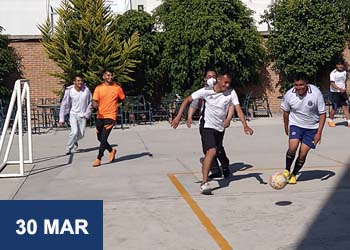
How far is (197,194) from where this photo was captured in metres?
8.64

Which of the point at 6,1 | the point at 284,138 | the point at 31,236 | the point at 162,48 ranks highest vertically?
the point at 6,1

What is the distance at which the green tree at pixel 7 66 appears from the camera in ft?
63.9

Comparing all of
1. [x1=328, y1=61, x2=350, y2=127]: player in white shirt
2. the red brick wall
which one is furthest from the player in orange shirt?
the red brick wall

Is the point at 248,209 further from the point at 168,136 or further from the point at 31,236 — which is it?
the point at 168,136

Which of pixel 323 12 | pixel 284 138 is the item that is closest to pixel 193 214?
pixel 284 138

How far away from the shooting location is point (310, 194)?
8.45 metres

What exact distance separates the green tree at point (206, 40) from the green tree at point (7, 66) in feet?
15.8

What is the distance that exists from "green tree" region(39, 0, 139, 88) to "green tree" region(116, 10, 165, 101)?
1011 millimetres

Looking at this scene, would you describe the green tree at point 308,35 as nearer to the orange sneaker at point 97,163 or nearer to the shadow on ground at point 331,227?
the orange sneaker at point 97,163

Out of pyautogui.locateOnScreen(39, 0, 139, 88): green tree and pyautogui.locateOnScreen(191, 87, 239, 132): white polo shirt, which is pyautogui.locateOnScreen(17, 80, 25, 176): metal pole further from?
pyautogui.locateOnScreen(39, 0, 139, 88): green tree

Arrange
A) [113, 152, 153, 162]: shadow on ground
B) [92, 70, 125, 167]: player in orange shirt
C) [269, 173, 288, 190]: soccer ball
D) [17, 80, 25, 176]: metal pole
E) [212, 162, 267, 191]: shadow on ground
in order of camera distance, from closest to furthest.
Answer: [269, 173, 288, 190]: soccer ball
[212, 162, 267, 191]: shadow on ground
[17, 80, 25, 176]: metal pole
[92, 70, 125, 167]: player in orange shirt
[113, 152, 153, 162]: shadow on ground

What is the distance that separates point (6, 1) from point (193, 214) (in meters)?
24.0

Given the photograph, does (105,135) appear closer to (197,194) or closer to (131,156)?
(131,156)

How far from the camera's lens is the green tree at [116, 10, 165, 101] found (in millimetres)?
20094
